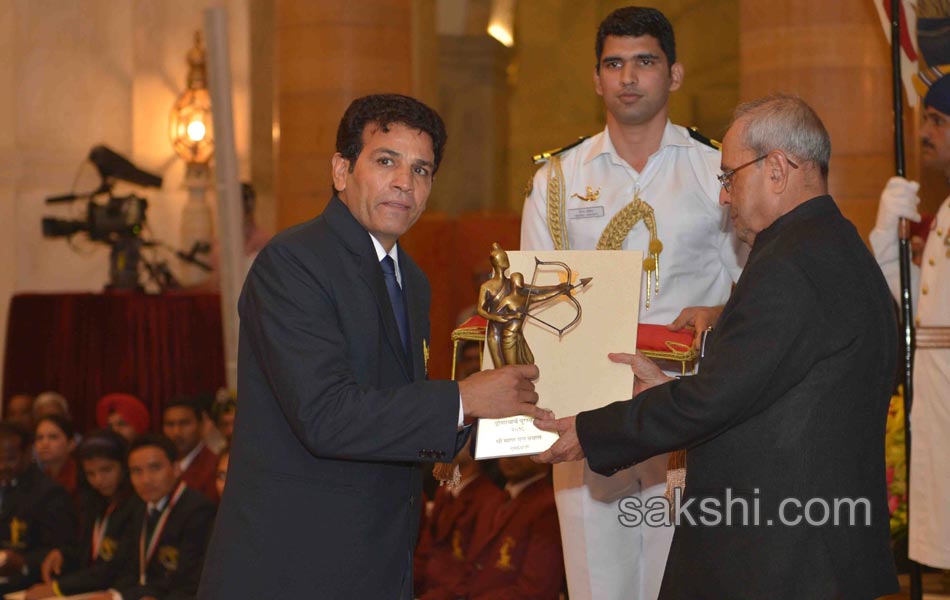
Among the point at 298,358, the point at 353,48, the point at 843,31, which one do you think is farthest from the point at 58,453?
the point at 298,358

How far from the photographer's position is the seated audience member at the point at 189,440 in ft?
27.5

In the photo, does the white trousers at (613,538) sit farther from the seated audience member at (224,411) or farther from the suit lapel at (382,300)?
the seated audience member at (224,411)

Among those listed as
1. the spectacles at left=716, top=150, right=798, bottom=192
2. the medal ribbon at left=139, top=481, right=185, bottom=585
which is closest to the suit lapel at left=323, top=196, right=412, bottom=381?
the spectacles at left=716, top=150, right=798, bottom=192

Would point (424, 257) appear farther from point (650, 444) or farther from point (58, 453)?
point (650, 444)

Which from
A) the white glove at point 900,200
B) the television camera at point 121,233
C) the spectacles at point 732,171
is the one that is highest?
the television camera at point 121,233

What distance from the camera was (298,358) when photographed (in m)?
3.15

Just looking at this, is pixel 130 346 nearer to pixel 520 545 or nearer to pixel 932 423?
pixel 520 545

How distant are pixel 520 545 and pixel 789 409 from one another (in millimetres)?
3465

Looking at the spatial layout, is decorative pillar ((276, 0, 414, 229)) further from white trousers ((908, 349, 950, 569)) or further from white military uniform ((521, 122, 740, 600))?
white military uniform ((521, 122, 740, 600))

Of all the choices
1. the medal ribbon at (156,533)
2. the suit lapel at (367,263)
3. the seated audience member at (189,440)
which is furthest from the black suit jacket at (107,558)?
the suit lapel at (367,263)

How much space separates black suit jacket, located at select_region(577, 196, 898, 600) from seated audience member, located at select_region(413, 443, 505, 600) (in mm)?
3541

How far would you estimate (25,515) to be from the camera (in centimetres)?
847

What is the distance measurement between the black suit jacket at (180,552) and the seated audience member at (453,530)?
118 cm

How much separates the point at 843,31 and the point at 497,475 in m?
3.39
